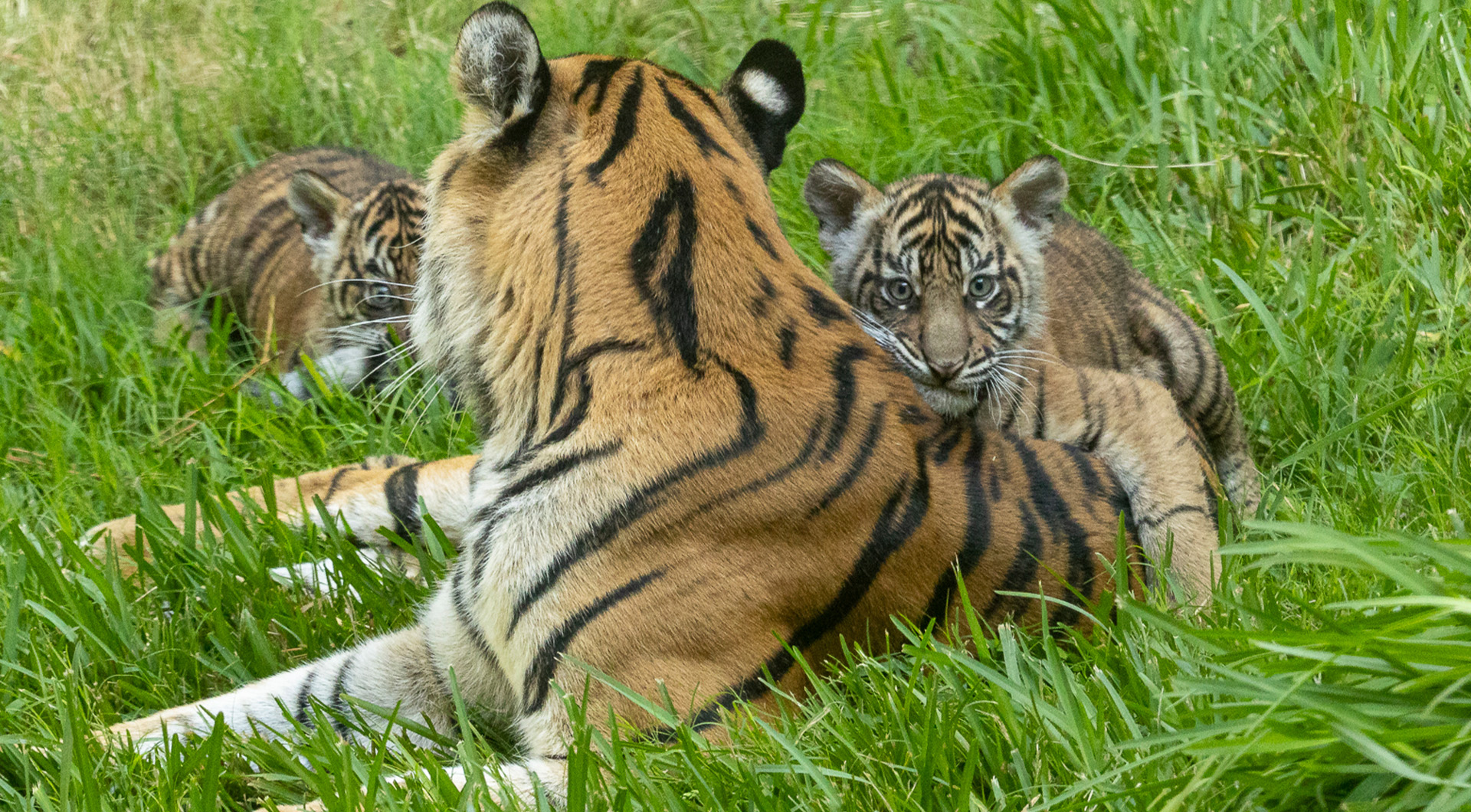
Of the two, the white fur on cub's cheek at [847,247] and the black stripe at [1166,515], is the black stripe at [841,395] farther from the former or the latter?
the white fur on cub's cheek at [847,247]

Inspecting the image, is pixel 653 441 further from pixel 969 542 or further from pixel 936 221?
pixel 936 221

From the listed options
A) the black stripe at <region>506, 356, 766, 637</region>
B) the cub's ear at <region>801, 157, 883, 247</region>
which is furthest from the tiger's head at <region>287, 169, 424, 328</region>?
the black stripe at <region>506, 356, 766, 637</region>

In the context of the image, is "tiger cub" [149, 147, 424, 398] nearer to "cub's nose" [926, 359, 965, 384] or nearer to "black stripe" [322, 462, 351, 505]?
"black stripe" [322, 462, 351, 505]

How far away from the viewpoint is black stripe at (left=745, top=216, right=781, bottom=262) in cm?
Result: 264

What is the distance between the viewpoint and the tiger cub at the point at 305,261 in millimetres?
4758

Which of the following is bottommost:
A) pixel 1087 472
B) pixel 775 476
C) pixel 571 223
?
pixel 1087 472

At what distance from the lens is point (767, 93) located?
9.67ft

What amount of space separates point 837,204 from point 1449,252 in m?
1.81

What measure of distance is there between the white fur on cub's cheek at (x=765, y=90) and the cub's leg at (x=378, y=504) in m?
1.30

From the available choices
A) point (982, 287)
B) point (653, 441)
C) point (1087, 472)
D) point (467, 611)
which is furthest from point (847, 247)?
point (467, 611)

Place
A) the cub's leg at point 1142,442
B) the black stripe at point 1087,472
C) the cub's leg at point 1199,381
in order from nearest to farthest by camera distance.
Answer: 1. the black stripe at point 1087,472
2. the cub's leg at point 1142,442
3. the cub's leg at point 1199,381

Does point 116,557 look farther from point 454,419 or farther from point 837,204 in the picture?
point 837,204

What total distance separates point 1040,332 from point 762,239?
1428mm

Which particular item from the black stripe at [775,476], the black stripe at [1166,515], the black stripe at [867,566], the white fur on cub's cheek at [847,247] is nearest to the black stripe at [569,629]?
the black stripe at [775,476]
